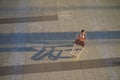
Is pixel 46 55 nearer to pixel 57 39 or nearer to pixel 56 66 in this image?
pixel 56 66

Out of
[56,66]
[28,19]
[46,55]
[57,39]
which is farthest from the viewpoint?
[28,19]

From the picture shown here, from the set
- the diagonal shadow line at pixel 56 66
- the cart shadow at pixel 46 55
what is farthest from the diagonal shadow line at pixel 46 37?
the diagonal shadow line at pixel 56 66

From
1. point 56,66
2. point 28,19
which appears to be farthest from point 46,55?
point 28,19

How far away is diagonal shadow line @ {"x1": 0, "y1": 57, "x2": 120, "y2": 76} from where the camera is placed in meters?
4.57

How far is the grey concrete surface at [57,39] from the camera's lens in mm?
4621

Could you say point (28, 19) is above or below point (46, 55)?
above

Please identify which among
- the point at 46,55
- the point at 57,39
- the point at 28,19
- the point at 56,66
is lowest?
the point at 56,66

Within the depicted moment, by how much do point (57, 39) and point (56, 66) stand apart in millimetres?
774

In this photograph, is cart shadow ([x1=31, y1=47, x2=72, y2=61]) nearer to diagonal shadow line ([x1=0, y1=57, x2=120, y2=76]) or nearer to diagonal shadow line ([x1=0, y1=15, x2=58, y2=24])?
diagonal shadow line ([x1=0, y1=57, x2=120, y2=76])

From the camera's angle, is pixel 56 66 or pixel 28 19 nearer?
pixel 56 66

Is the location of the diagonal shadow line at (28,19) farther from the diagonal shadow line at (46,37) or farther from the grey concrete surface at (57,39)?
the diagonal shadow line at (46,37)

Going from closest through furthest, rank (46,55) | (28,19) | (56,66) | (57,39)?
(56,66), (46,55), (57,39), (28,19)

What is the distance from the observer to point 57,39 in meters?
5.20

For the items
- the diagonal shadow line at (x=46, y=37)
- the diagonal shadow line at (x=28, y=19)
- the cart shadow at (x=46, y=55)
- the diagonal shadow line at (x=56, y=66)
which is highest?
the diagonal shadow line at (x=28, y=19)
